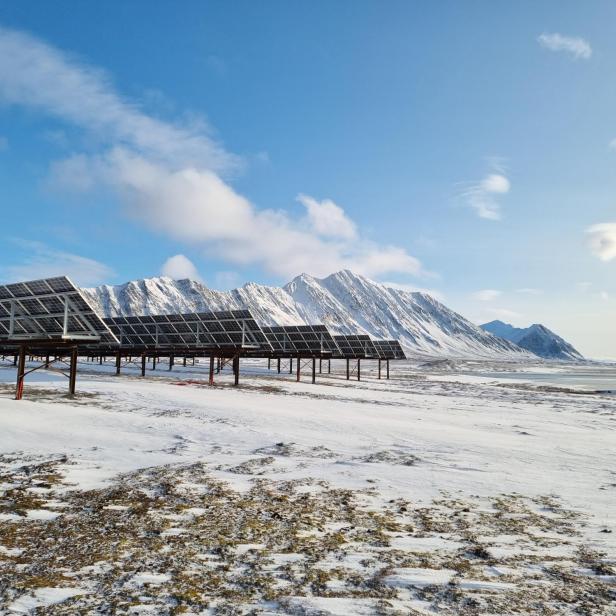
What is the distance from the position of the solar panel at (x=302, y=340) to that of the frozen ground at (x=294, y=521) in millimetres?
25482

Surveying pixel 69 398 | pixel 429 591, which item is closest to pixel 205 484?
pixel 429 591

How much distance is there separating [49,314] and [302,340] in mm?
24015

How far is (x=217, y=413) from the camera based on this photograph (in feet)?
49.9

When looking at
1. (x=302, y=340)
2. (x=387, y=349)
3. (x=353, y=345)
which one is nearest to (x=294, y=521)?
(x=302, y=340)

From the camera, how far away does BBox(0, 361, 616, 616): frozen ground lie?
4.11m

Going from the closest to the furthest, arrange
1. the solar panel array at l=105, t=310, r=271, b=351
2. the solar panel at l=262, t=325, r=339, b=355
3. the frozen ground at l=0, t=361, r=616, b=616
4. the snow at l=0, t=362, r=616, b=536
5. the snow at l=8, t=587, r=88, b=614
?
the snow at l=8, t=587, r=88, b=614
the frozen ground at l=0, t=361, r=616, b=616
the snow at l=0, t=362, r=616, b=536
the solar panel array at l=105, t=310, r=271, b=351
the solar panel at l=262, t=325, r=339, b=355

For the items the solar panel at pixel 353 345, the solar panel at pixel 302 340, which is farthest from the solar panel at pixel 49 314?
the solar panel at pixel 353 345

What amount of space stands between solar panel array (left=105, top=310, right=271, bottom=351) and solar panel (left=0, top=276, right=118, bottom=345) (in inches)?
388

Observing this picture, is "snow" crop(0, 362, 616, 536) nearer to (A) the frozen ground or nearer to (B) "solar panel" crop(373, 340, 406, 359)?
(A) the frozen ground

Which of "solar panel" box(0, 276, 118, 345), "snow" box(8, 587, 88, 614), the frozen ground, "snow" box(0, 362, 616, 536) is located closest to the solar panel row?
"solar panel" box(0, 276, 118, 345)

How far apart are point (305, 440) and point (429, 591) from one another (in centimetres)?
755

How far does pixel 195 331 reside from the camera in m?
31.2

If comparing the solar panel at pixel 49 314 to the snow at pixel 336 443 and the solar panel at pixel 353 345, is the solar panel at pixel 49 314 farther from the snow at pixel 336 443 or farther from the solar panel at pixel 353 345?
the solar panel at pixel 353 345

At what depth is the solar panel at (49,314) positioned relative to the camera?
17.2m
